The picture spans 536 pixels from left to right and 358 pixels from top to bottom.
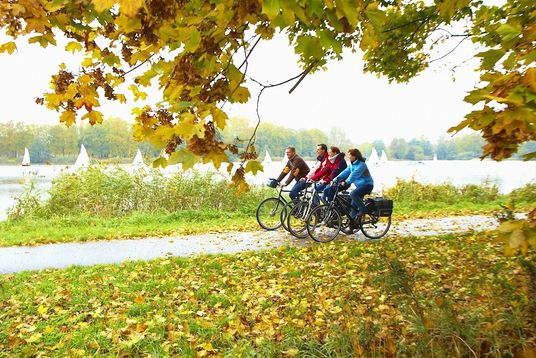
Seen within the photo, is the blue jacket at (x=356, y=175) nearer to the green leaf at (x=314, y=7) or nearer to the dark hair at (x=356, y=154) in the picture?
the dark hair at (x=356, y=154)

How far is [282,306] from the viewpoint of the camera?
14.9 ft

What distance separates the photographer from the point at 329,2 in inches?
70.5

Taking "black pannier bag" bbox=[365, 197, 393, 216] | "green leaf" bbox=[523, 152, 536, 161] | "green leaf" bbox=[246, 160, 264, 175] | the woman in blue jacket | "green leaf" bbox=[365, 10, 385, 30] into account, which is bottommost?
"black pannier bag" bbox=[365, 197, 393, 216]

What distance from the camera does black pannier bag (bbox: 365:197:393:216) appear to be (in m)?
8.02

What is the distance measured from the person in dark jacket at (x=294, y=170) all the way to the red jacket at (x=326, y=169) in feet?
1.58

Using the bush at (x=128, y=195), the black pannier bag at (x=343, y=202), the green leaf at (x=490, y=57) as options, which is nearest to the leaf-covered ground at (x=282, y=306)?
the black pannier bag at (x=343, y=202)

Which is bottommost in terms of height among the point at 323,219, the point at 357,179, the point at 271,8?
the point at 323,219

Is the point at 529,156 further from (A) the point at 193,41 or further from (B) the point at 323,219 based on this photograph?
(B) the point at 323,219

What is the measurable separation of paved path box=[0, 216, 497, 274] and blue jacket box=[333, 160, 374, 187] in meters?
1.28

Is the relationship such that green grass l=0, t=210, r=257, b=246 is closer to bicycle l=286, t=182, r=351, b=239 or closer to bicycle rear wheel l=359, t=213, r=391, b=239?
bicycle l=286, t=182, r=351, b=239

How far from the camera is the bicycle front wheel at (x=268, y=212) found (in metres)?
8.92

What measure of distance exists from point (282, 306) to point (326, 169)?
13.5ft

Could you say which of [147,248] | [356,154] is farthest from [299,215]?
[147,248]

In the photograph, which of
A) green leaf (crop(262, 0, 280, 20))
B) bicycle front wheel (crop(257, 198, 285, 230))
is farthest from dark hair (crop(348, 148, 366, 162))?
green leaf (crop(262, 0, 280, 20))
